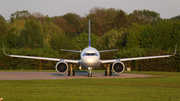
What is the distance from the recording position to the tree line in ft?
176

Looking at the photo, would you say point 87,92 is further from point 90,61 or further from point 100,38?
point 100,38

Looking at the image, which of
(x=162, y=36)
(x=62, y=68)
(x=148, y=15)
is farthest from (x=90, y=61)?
(x=148, y=15)

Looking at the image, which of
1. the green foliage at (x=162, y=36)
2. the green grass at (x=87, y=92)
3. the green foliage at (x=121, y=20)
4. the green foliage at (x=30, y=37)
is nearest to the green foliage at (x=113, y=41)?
the green foliage at (x=162, y=36)

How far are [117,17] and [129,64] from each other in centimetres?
5316

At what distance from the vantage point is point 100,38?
259 feet

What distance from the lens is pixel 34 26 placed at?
79562 millimetres

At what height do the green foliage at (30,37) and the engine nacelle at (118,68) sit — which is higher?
the green foliage at (30,37)

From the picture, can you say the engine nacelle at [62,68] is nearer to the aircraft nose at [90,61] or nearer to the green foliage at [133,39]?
the aircraft nose at [90,61]

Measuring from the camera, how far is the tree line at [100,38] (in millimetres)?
53719

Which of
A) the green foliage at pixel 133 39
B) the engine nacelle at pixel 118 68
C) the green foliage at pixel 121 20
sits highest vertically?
the green foliage at pixel 121 20

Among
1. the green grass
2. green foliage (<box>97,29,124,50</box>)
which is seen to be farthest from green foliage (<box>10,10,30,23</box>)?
the green grass

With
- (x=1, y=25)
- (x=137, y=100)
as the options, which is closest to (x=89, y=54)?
(x=137, y=100)

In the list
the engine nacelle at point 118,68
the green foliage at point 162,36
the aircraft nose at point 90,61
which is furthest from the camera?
the green foliage at point 162,36

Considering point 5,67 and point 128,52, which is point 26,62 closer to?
point 5,67
